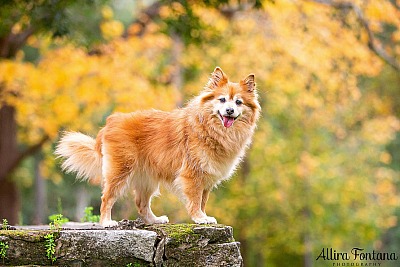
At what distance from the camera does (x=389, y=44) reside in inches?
741

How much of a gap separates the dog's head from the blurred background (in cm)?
652

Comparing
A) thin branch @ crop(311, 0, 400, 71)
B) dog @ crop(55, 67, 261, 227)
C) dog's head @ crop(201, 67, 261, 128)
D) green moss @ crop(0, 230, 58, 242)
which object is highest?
thin branch @ crop(311, 0, 400, 71)

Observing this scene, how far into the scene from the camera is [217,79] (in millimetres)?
6738

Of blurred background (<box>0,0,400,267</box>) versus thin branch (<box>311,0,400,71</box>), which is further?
blurred background (<box>0,0,400,267</box>)

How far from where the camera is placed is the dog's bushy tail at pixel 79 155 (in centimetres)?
713

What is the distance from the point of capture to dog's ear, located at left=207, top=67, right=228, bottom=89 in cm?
670

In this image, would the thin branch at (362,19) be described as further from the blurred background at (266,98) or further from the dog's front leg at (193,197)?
the dog's front leg at (193,197)

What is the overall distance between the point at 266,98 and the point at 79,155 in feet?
39.4

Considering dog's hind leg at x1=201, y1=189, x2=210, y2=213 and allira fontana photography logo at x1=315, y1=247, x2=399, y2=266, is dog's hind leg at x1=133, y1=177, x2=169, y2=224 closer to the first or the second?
dog's hind leg at x1=201, y1=189, x2=210, y2=213

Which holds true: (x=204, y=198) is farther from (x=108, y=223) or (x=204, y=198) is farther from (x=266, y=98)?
(x=266, y=98)

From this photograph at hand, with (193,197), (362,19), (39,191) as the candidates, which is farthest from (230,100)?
(39,191)

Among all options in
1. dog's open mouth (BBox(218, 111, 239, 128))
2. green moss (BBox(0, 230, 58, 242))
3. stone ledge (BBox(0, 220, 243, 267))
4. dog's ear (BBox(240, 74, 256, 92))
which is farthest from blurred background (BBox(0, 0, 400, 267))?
green moss (BBox(0, 230, 58, 242))

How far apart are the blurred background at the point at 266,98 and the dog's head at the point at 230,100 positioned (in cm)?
652

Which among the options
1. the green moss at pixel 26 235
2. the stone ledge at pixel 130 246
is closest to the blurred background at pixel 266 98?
the stone ledge at pixel 130 246
